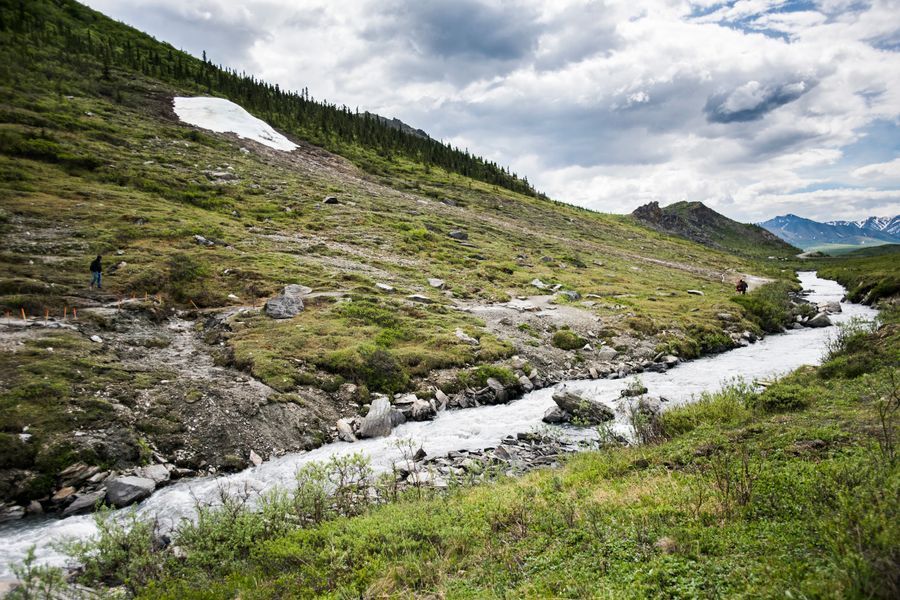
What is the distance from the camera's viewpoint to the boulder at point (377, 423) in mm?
17672

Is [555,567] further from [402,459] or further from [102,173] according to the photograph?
[102,173]

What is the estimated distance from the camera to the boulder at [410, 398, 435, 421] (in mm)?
19422

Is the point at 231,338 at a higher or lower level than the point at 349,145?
lower

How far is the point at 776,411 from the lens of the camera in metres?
12.9

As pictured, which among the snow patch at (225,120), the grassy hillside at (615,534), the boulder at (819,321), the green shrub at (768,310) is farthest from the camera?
the snow patch at (225,120)

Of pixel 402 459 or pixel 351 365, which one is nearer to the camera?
pixel 402 459

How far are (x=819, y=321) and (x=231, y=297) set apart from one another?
154 feet

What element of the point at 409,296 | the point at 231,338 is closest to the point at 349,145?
the point at 409,296

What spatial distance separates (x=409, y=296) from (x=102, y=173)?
4011 cm

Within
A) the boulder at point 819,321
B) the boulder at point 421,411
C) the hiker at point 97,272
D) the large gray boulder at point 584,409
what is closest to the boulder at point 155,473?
the boulder at point 421,411

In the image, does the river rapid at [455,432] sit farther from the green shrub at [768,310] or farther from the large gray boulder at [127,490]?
the green shrub at [768,310]

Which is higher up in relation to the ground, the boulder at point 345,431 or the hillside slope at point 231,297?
the hillside slope at point 231,297

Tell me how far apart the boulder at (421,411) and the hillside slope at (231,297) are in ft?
3.40

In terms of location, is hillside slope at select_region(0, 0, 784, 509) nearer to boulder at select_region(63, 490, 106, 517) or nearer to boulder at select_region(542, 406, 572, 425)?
boulder at select_region(63, 490, 106, 517)
